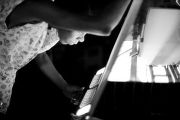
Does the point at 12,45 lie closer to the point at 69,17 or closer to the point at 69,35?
the point at 69,35

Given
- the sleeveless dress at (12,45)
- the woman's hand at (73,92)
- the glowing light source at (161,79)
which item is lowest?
the woman's hand at (73,92)

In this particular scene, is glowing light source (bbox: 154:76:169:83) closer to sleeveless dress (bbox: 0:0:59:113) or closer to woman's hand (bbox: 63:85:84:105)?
woman's hand (bbox: 63:85:84:105)

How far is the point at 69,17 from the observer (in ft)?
4.57

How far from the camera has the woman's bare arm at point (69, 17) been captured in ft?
4.12

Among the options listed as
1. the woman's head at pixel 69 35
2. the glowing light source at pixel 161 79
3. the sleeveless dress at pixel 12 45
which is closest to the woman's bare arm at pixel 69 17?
the sleeveless dress at pixel 12 45

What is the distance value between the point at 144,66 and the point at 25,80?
1.56m

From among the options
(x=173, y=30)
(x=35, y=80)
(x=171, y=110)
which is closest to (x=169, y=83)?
(x=171, y=110)

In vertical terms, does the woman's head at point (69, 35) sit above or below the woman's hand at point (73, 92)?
above

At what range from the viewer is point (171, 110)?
69.9 inches

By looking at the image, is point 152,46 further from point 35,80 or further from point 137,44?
point 35,80

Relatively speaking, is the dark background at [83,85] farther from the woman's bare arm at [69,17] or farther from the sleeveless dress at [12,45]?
the sleeveless dress at [12,45]

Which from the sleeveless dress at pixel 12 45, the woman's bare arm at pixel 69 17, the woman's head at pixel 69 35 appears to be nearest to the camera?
the woman's bare arm at pixel 69 17

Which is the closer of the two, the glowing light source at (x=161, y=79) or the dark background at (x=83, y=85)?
the dark background at (x=83, y=85)

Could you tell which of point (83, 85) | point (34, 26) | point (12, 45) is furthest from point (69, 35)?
point (83, 85)
